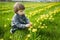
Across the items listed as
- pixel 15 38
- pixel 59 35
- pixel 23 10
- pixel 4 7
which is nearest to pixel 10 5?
pixel 4 7

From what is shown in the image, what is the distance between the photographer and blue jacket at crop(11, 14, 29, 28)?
1.46 m

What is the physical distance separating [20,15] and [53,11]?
351mm

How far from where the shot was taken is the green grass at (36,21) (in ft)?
4.74

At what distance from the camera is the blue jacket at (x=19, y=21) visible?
1.46m

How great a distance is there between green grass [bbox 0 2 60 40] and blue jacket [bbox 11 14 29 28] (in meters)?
0.05

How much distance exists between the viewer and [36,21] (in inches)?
61.3

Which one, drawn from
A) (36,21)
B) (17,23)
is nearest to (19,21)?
(17,23)

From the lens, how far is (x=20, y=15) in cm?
146

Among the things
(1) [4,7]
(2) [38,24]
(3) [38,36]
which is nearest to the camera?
(3) [38,36]

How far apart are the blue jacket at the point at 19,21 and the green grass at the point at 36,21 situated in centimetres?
5

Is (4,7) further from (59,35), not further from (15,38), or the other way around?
(59,35)

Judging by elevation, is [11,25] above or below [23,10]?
below

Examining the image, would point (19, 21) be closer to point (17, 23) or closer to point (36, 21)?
point (17, 23)

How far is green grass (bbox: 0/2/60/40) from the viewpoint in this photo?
4.74 feet
